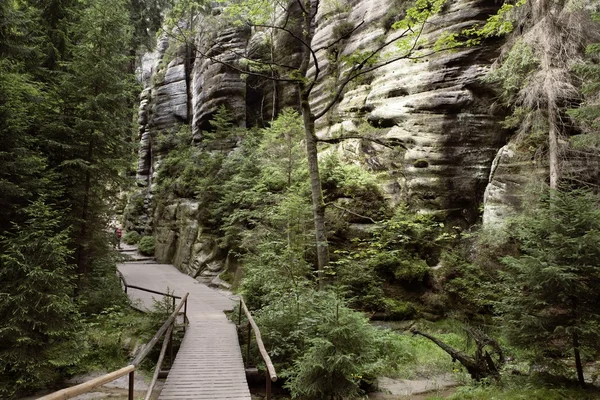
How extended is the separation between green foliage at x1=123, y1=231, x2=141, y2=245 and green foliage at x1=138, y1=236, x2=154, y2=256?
156 inches

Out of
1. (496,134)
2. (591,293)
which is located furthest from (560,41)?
(591,293)

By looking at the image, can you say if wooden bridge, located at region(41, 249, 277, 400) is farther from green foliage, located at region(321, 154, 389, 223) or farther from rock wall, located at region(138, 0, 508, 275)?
rock wall, located at region(138, 0, 508, 275)

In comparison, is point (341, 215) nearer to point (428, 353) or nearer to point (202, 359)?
point (428, 353)

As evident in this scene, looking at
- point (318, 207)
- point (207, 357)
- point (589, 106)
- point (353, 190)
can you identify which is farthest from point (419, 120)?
point (207, 357)

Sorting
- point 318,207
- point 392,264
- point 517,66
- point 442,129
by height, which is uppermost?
point 517,66

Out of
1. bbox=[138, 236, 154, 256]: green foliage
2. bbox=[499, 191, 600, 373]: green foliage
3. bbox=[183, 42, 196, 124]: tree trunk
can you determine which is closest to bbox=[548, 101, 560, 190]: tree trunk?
bbox=[499, 191, 600, 373]: green foliage

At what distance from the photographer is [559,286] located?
263 inches

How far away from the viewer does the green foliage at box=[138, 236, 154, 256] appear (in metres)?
29.7

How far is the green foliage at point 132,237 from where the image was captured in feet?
111

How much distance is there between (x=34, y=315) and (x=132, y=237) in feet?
90.6

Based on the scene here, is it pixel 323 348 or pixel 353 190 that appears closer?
pixel 323 348

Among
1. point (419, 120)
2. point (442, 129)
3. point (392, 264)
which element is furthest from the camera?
point (419, 120)

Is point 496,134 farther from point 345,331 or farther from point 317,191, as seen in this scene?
point 345,331

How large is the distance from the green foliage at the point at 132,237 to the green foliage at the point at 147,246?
3.97m
